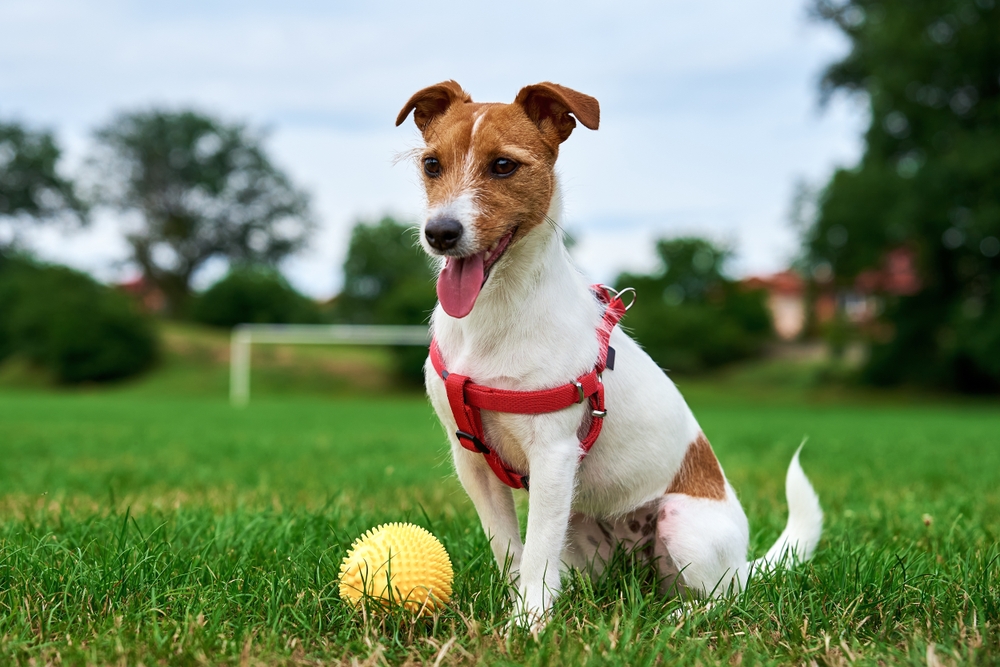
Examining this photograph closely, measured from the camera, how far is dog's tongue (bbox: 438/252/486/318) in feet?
7.75

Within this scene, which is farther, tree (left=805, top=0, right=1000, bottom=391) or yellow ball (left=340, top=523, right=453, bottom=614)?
tree (left=805, top=0, right=1000, bottom=391)

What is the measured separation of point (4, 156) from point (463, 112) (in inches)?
1996

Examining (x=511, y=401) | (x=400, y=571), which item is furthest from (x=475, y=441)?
(x=400, y=571)

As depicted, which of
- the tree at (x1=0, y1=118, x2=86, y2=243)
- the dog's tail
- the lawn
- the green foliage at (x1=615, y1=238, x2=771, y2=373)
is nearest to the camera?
the lawn

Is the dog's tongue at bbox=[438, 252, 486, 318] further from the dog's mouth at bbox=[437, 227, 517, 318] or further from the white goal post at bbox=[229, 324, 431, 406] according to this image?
the white goal post at bbox=[229, 324, 431, 406]

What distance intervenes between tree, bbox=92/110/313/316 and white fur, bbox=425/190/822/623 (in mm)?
51066

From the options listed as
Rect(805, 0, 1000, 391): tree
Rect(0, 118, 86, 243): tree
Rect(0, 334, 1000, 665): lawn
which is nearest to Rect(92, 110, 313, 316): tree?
Rect(0, 118, 86, 243): tree

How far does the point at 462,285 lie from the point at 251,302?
36326mm

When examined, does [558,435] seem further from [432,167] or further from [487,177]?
[432,167]

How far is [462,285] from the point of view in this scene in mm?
2387

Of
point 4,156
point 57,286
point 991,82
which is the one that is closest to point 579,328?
point 991,82

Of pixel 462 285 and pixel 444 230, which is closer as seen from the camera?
pixel 444 230

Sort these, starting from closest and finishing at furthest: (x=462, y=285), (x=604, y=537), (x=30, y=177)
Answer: (x=462, y=285), (x=604, y=537), (x=30, y=177)

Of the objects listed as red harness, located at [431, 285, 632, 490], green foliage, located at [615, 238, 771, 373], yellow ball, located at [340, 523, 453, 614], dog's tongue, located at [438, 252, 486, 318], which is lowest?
green foliage, located at [615, 238, 771, 373]
